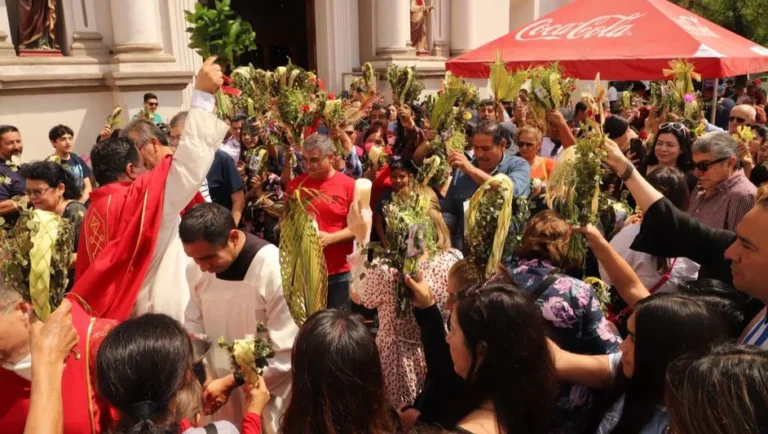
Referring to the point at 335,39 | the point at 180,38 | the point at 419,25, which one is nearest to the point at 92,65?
the point at 180,38

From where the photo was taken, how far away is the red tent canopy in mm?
6660

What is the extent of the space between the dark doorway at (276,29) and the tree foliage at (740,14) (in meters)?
26.1

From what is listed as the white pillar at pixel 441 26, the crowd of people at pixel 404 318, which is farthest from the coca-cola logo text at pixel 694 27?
the white pillar at pixel 441 26

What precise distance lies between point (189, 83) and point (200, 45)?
5.61 m

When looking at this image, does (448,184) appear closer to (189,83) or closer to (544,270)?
(544,270)

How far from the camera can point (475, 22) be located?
53.5 feet

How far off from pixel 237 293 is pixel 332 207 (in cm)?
163

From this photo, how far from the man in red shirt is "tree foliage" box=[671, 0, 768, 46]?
34452 mm

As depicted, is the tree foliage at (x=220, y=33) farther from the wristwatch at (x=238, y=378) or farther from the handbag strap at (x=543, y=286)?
the handbag strap at (x=543, y=286)

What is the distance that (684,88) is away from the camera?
633cm

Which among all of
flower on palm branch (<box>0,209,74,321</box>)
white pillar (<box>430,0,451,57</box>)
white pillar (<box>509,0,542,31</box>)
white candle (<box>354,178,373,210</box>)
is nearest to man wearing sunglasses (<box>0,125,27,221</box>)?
white candle (<box>354,178,373,210</box>)

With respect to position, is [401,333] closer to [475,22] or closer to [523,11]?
[475,22]

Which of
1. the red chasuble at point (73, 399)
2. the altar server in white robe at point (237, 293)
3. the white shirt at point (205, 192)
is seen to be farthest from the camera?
the white shirt at point (205, 192)

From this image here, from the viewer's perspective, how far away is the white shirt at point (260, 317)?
2.82 metres
